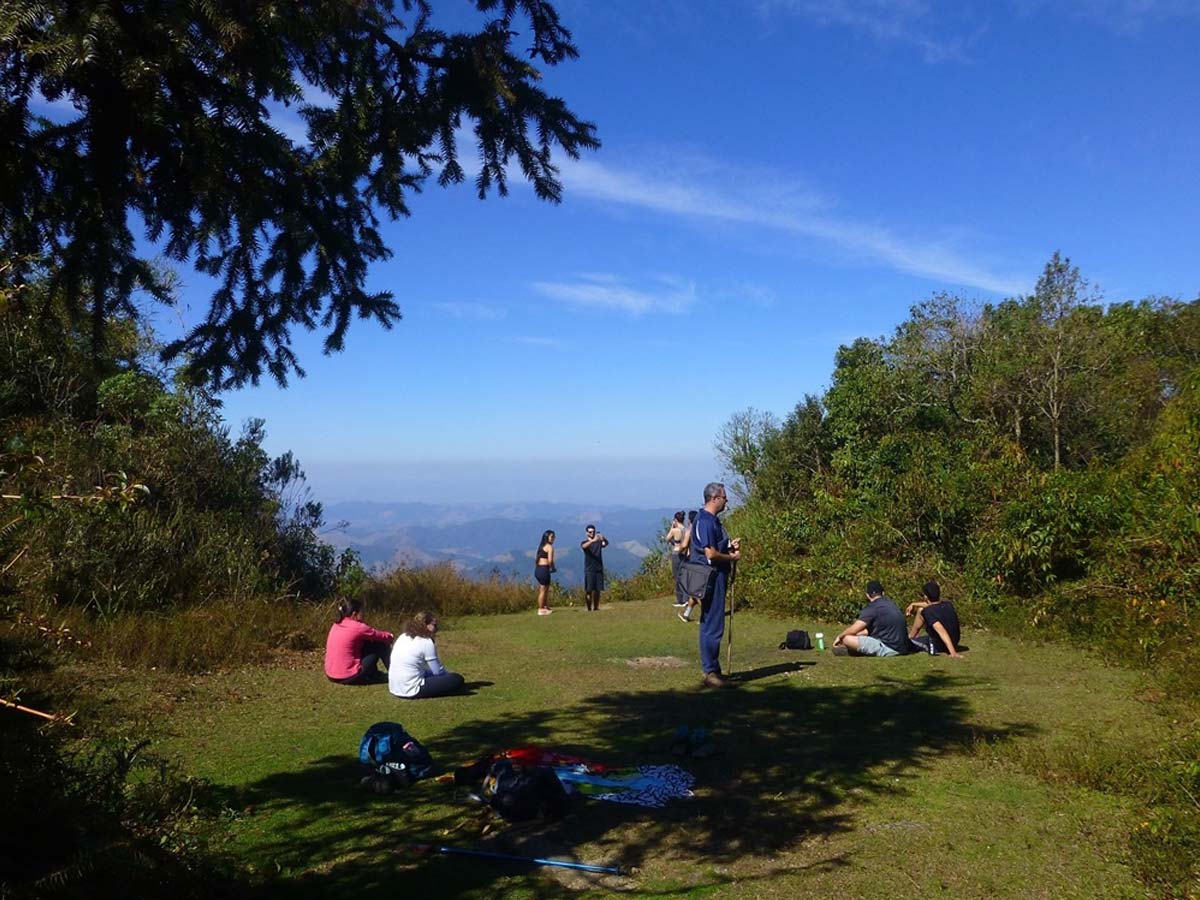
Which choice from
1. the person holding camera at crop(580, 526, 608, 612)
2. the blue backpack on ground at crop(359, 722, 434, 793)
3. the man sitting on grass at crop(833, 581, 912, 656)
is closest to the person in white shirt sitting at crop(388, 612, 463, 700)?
the blue backpack on ground at crop(359, 722, 434, 793)

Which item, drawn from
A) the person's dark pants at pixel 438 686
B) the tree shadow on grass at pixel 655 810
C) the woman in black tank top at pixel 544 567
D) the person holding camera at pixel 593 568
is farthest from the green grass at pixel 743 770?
the person holding camera at pixel 593 568

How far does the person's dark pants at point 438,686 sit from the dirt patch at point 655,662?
250 cm

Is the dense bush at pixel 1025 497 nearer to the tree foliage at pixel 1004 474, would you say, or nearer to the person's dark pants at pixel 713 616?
the tree foliage at pixel 1004 474

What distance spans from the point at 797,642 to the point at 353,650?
18.6ft

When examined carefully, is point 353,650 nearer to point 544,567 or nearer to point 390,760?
point 390,760

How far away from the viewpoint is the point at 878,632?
10.8 meters

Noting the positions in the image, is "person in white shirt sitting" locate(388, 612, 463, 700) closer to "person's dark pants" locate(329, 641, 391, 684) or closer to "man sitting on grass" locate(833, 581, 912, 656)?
"person's dark pants" locate(329, 641, 391, 684)

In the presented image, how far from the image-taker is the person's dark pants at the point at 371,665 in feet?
31.4

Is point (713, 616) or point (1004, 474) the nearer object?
point (713, 616)

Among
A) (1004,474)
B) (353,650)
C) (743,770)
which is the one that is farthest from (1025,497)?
(353,650)

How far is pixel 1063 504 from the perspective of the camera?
1246cm

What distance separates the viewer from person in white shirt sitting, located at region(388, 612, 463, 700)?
8734mm

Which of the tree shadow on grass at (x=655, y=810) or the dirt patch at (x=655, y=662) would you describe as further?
the dirt patch at (x=655, y=662)

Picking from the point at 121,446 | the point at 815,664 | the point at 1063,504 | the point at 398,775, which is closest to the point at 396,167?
the point at 398,775
